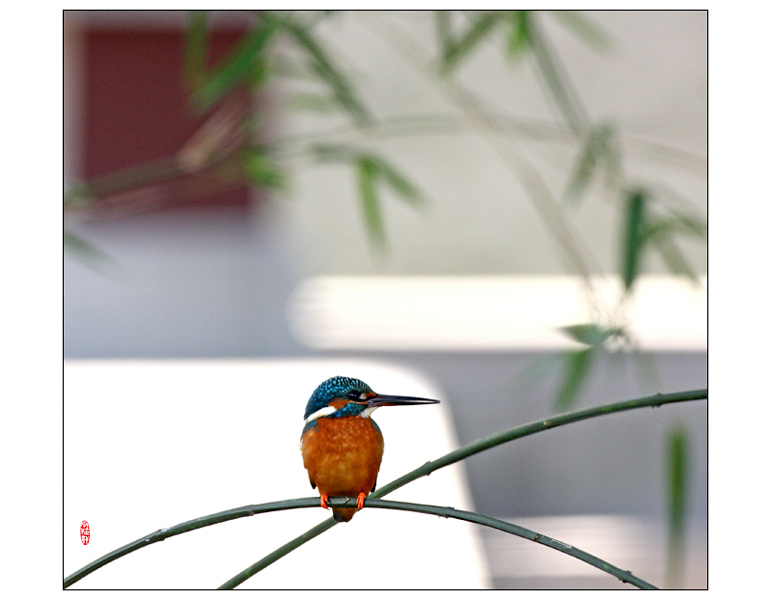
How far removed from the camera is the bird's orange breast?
468mm

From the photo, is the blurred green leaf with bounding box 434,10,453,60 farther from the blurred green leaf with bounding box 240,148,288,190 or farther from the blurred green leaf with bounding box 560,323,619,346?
the blurred green leaf with bounding box 560,323,619,346

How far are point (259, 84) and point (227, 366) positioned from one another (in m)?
1.34

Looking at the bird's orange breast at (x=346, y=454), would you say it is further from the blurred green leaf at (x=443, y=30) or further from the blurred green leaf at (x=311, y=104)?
the blurred green leaf at (x=311, y=104)

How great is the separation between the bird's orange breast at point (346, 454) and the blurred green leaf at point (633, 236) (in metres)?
0.24

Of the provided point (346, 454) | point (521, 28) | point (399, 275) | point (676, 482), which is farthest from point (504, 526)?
point (399, 275)

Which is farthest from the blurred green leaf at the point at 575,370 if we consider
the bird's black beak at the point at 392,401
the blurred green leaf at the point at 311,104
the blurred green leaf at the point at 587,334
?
the blurred green leaf at the point at 311,104

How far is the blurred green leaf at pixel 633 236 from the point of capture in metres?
0.60

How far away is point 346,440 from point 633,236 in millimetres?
282

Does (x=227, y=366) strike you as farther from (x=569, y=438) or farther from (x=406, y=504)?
(x=406, y=504)

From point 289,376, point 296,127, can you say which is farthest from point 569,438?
point 296,127

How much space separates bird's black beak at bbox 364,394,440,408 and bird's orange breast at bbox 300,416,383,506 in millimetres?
13

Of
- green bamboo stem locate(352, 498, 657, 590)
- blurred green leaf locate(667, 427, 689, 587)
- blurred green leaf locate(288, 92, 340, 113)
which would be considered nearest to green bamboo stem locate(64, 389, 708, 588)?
green bamboo stem locate(352, 498, 657, 590)

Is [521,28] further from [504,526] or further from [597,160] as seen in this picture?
[504,526]

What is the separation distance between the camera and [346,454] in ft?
1.53
